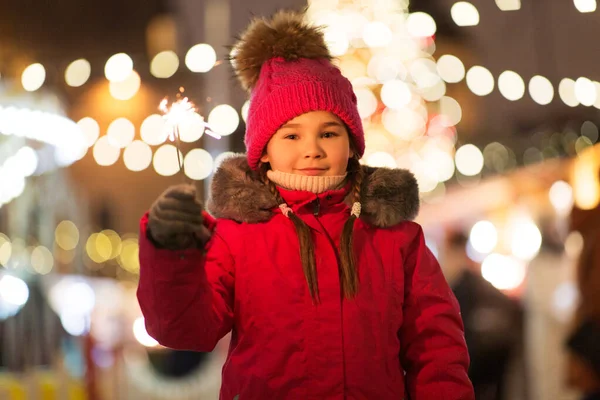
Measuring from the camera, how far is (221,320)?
6.19 feet

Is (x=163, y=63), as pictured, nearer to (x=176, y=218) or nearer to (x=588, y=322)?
(x=588, y=322)

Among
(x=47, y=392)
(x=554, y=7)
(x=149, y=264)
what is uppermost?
(x=554, y=7)

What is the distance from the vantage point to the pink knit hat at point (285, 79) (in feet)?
6.93

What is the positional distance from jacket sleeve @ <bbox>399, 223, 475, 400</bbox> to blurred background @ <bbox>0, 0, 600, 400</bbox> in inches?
72.8

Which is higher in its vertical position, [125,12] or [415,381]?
→ [125,12]

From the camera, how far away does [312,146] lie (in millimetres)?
2059

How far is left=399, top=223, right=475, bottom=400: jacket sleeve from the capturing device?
199 cm

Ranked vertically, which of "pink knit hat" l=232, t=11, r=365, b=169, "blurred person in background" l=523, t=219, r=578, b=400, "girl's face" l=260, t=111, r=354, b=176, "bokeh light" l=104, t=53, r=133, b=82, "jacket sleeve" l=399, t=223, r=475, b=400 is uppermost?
"bokeh light" l=104, t=53, r=133, b=82

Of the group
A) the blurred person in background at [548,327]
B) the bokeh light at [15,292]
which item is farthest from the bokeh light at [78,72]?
the blurred person in background at [548,327]

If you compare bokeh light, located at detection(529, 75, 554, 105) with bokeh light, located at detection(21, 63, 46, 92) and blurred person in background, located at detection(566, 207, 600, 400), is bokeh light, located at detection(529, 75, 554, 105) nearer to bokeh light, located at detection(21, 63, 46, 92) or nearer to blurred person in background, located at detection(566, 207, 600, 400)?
blurred person in background, located at detection(566, 207, 600, 400)

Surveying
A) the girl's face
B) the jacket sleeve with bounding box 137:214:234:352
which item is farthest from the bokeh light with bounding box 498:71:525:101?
the jacket sleeve with bounding box 137:214:234:352

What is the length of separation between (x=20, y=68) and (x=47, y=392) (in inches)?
87.3

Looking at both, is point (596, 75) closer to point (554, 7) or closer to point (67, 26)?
point (554, 7)

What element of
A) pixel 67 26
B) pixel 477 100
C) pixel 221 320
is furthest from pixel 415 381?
pixel 477 100
